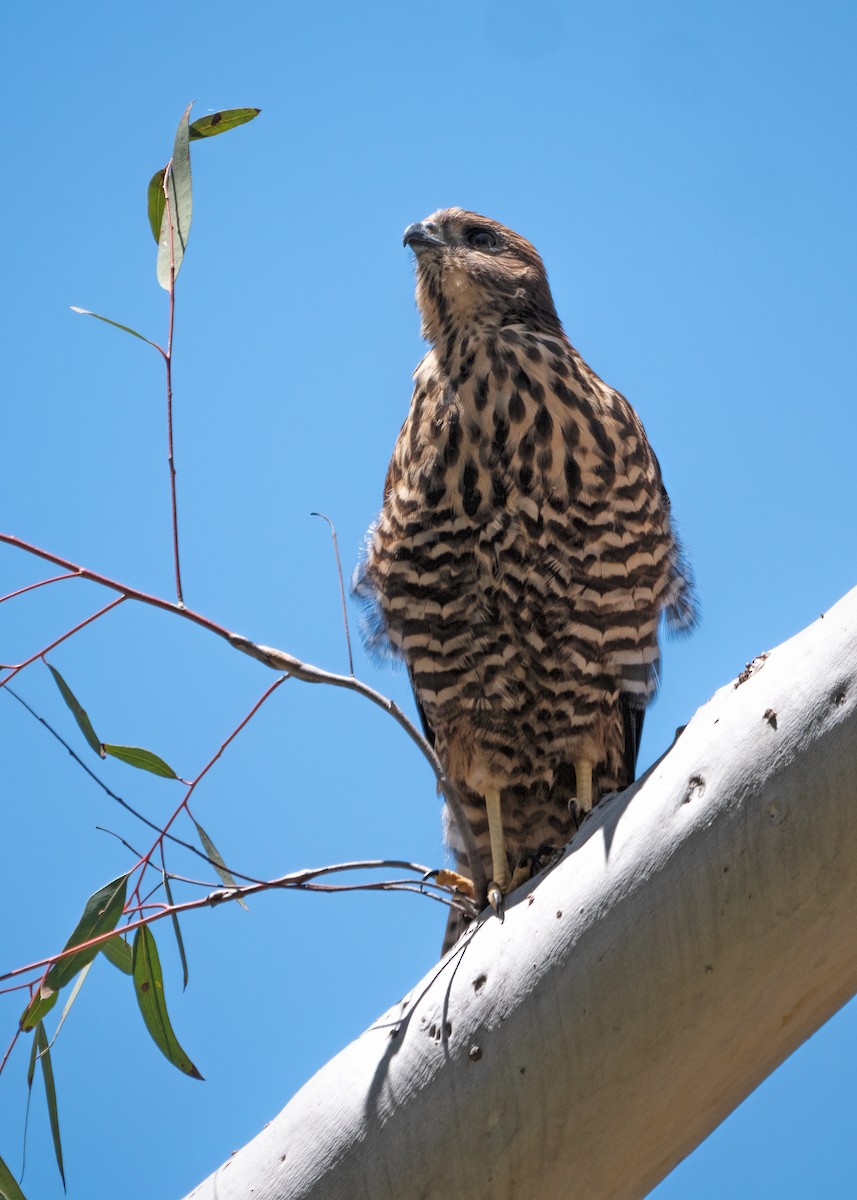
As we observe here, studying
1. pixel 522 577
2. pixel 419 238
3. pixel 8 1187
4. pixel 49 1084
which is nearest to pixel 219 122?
pixel 522 577

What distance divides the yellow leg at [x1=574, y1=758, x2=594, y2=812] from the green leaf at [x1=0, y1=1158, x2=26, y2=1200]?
1.41 meters

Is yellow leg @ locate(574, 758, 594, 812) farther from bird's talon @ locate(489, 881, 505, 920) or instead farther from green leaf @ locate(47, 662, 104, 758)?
green leaf @ locate(47, 662, 104, 758)

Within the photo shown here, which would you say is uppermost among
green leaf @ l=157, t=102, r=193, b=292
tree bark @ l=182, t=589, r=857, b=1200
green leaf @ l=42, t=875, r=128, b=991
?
green leaf @ l=157, t=102, r=193, b=292

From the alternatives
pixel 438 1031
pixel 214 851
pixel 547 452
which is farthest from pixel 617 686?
pixel 438 1031

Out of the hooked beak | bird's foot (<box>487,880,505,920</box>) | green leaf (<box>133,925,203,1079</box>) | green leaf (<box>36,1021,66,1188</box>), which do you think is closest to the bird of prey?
the hooked beak

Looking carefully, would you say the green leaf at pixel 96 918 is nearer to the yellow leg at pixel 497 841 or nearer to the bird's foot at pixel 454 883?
the bird's foot at pixel 454 883

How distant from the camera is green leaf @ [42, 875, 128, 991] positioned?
2029 mm

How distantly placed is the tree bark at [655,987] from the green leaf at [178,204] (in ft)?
3.48

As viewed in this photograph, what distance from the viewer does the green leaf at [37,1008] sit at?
6.61ft

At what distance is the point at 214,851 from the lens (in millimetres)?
2336

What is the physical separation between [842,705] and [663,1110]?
1.88 feet

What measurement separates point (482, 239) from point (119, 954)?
77.9 inches

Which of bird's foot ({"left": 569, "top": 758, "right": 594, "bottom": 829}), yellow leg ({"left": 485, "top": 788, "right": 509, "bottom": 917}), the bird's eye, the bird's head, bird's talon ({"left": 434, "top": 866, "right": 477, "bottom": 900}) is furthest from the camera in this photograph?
the bird's eye

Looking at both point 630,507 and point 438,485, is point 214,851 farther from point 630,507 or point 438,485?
point 630,507
